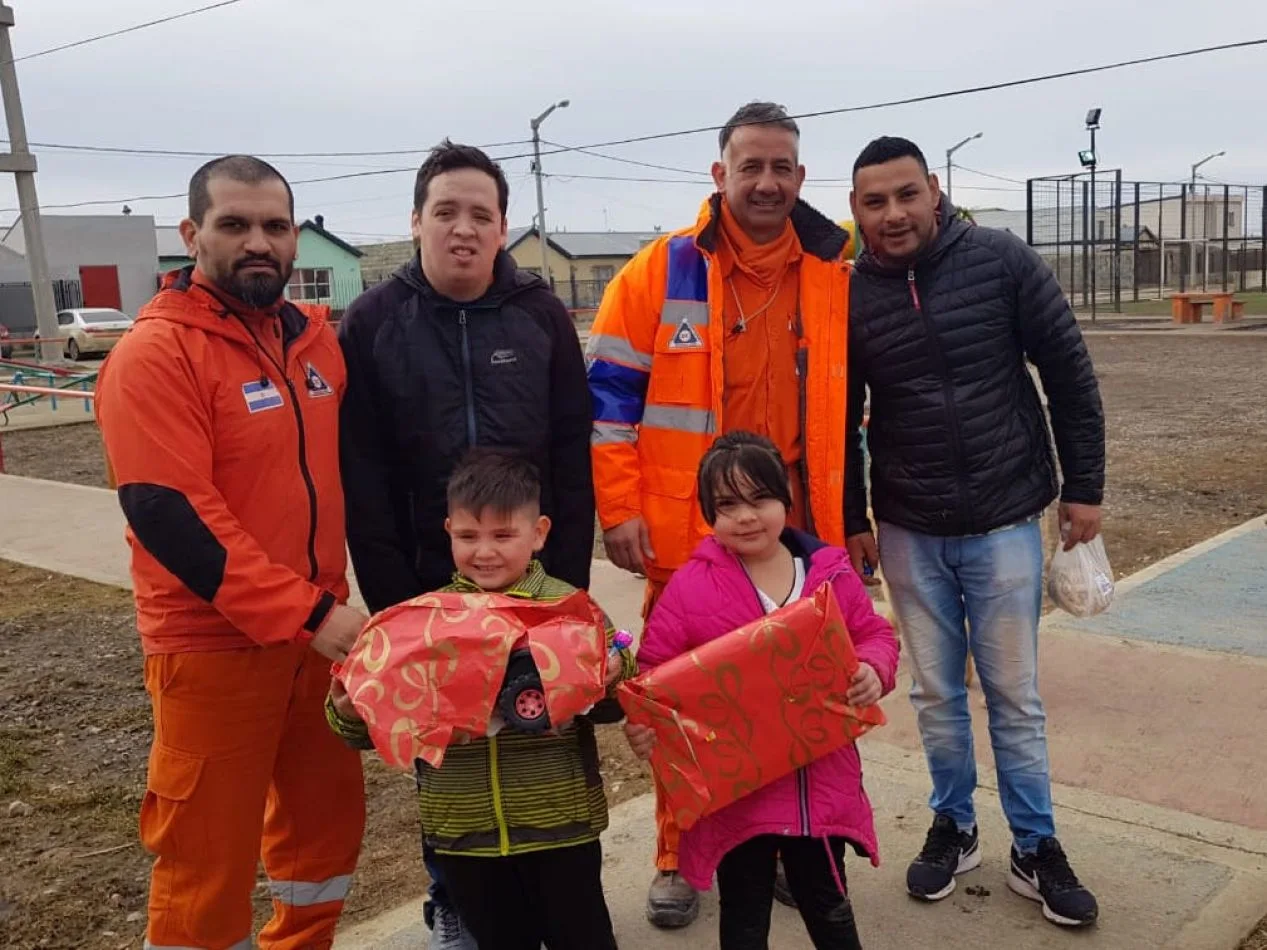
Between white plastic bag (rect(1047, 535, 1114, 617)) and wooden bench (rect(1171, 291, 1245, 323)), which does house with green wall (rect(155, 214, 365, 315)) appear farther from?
white plastic bag (rect(1047, 535, 1114, 617))

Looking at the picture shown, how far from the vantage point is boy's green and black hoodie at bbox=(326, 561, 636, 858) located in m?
2.47

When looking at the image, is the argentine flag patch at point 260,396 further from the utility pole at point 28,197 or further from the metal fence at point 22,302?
the metal fence at point 22,302

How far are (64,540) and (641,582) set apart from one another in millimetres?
4825

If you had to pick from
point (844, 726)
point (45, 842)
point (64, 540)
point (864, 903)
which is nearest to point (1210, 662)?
point (864, 903)

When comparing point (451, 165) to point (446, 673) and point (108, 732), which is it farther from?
point (108, 732)

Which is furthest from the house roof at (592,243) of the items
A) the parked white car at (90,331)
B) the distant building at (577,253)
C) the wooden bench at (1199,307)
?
the wooden bench at (1199,307)

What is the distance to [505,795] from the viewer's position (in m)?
2.47

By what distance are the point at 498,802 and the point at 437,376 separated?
3.37 ft

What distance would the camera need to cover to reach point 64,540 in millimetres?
9055

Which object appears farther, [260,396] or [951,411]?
[951,411]

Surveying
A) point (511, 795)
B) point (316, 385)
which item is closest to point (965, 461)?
point (511, 795)

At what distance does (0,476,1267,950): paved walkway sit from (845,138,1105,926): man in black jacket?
0.14 meters

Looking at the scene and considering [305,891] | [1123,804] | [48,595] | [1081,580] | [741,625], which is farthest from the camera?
[48,595]

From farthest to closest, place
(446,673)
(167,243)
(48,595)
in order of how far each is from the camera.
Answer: (167,243), (48,595), (446,673)
